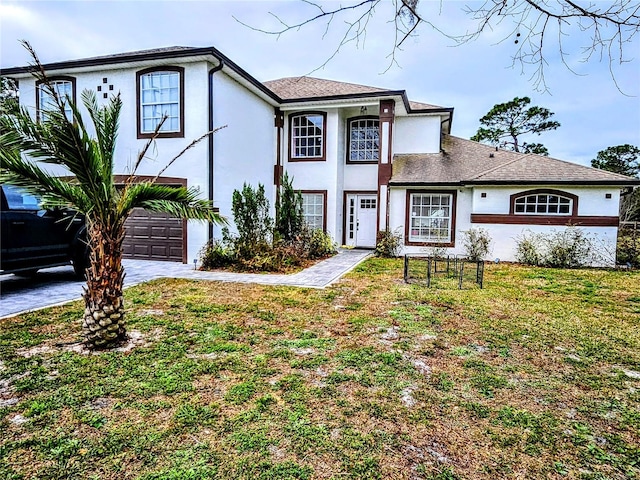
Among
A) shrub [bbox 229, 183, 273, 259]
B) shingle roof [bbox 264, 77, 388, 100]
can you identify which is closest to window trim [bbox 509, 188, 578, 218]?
shingle roof [bbox 264, 77, 388, 100]

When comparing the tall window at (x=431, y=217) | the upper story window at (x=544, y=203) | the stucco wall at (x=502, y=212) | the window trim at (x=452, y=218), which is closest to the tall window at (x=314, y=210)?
the stucco wall at (x=502, y=212)

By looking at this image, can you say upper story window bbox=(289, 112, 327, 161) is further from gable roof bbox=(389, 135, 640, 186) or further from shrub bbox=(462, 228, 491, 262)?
shrub bbox=(462, 228, 491, 262)

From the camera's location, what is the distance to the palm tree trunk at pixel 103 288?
4395mm

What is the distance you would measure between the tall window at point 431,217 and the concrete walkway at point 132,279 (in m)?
3.16

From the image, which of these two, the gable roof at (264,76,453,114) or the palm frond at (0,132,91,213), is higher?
the gable roof at (264,76,453,114)

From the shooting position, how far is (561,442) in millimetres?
2863

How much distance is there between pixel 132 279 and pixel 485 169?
40.4 feet

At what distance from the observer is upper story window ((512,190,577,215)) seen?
12266 mm

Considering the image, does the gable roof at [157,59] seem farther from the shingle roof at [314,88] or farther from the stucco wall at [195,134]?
the shingle roof at [314,88]

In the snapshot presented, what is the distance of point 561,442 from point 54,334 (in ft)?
19.0

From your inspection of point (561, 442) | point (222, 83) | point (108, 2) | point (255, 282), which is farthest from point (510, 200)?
point (108, 2)

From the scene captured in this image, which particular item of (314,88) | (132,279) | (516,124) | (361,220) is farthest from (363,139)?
(516,124)

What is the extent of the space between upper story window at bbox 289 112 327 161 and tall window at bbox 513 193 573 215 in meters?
7.26

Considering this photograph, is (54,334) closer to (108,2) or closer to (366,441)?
(366,441)
